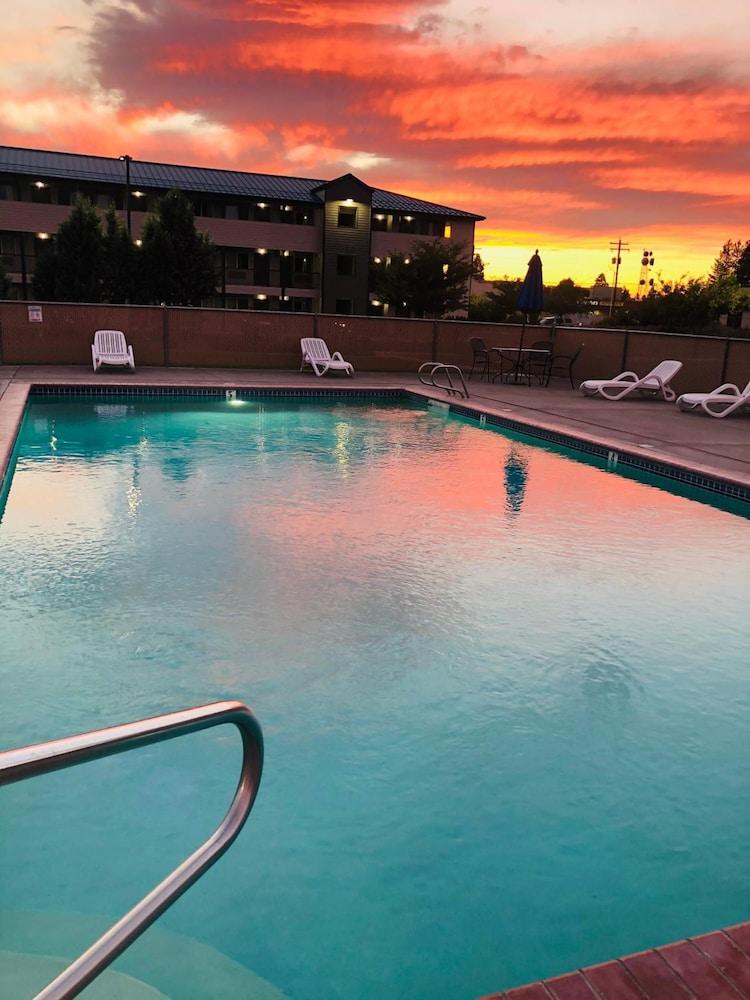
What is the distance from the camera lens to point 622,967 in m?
1.99

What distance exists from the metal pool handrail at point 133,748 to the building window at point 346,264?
4159cm

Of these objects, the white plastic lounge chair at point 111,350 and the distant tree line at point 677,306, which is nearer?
the white plastic lounge chair at point 111,350

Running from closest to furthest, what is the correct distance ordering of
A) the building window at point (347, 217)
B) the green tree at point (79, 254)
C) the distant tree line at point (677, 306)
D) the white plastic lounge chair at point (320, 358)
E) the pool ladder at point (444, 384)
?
the pool ladder at point (444, 384), the white plastic lounge chair at point (320, 358), the green tree at point (79, 254), the building window at point (347, 217), the distant tree line at point (677, 306)

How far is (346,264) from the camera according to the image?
4116cm

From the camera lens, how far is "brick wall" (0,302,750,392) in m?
15.3

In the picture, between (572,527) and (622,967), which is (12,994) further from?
(572,527)

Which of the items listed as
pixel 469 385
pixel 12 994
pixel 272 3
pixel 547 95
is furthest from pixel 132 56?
pixel 12 994

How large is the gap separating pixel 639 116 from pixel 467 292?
22759mm

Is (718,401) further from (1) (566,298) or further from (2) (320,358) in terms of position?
(1) (566,298)

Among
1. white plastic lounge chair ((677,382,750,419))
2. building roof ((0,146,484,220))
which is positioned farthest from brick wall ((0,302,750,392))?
building roof ((0,146,484,220))

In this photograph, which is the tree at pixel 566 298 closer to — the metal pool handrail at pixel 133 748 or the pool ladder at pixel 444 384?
the pool ladder at pixel 444 384

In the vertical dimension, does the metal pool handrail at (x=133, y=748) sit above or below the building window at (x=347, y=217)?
below

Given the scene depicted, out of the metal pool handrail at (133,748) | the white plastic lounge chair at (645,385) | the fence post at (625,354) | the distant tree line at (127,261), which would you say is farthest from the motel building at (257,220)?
the metal pool handrail at (133,748)

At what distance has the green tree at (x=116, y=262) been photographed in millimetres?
25547
